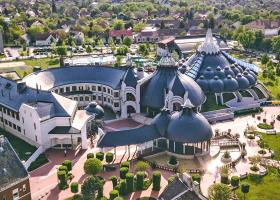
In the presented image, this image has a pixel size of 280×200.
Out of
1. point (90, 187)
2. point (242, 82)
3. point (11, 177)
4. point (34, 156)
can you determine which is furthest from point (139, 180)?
point (242, 82)

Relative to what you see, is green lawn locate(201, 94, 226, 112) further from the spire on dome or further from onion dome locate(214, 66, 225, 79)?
the spire on dome

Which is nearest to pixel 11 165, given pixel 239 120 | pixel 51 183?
pixel 51 183

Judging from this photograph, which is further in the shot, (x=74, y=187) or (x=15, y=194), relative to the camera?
(x=74, y=187)

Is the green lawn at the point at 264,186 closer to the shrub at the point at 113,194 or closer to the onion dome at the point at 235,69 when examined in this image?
the shrub at the point at 113,194

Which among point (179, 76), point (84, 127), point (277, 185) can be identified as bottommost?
point (277, 185)

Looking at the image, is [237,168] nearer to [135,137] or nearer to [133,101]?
[135,137]

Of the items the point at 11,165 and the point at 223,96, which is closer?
the point at 11,165

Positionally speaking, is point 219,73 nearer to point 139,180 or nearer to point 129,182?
point 139,180
